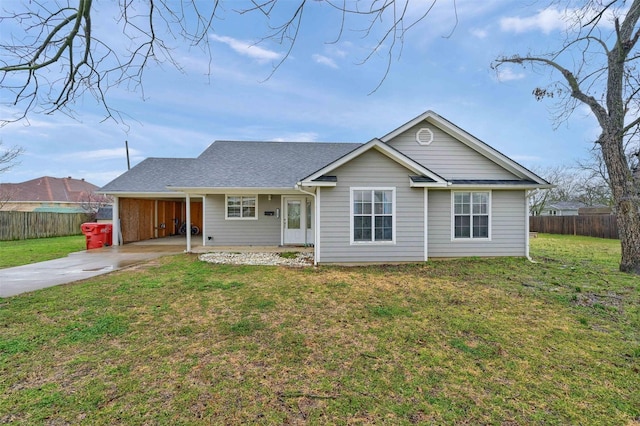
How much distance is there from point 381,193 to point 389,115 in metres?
7.55

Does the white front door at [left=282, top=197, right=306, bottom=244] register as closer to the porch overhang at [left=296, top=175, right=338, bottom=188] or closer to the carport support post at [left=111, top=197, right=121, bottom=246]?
the porch overhang at [left=296, top=175, right=338, bottom=188]

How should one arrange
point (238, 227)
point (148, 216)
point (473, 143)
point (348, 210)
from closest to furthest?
point (348, 210)
point (473, 143)
point (238, 227)
point (148, 216)

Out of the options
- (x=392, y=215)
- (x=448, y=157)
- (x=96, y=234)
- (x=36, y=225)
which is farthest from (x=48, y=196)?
(x=448, y=157)

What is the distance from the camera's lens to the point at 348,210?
29.5 ft

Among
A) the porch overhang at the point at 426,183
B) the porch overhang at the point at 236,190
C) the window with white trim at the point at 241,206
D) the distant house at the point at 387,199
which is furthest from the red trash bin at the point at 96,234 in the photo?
the porch overhang at the point at 426,183

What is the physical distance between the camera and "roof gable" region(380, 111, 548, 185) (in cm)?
996

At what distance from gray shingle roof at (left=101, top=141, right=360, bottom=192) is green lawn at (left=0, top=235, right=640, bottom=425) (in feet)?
20.8

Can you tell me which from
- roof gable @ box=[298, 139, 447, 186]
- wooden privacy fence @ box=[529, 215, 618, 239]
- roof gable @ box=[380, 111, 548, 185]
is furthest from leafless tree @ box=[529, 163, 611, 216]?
roof gable @ box=[298, 139, 447, 186]

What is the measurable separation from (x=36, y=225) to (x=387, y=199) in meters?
21.4

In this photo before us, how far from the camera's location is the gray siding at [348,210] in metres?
8.98

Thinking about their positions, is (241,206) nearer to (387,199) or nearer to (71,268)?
(71,268)

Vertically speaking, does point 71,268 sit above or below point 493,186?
below

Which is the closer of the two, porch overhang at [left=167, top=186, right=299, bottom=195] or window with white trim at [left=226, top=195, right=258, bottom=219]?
porch overhang at [left=167, top=186, right=299, bottom=195]

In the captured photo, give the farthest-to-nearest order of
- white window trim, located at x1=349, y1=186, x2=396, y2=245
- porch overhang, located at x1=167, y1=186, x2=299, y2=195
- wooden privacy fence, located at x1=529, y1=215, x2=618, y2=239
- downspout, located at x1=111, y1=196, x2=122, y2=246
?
wooden privacy fence, located at x1=529, y1=215, x2=618, y2=239 < downspout, located at x1=111, y1=196, x2=122, y2=246 < porch overhang, located at x1=167, y1=186, x2=299, y2=195 < white window trim, located at x1=349, y1=186, x2=396, y2=245
